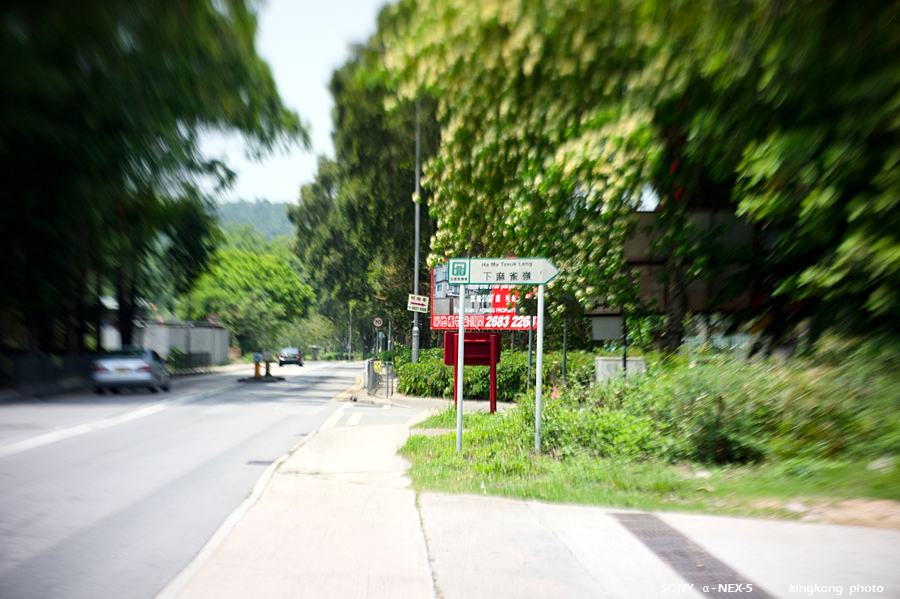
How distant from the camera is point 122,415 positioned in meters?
14.8

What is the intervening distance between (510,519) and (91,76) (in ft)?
18.7

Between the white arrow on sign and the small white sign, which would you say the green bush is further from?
the small white sign

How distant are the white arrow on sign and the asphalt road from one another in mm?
4043

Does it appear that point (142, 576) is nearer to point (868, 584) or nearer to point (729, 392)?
point (868, 584)

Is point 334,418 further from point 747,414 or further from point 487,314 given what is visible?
point 747,414

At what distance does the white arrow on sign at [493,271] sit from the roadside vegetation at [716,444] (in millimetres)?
2212

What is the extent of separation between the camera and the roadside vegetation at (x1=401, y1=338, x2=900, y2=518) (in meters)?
6.43

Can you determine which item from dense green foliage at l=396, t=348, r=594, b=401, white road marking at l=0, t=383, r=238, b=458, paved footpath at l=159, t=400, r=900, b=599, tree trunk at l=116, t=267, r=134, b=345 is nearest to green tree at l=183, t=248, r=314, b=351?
dense green foliage at l=396, t=348, r=594, b=401

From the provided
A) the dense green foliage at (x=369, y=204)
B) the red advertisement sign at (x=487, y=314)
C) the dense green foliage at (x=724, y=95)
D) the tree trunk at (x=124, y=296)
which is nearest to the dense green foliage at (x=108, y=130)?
the tree trunk at (x=124, y=296)

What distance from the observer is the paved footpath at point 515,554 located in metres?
4.23

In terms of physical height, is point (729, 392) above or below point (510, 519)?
above

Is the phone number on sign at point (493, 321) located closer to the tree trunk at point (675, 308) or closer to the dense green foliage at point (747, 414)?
the tree trunk at point (675, 308)

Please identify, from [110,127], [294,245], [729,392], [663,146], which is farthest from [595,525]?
[294,245]

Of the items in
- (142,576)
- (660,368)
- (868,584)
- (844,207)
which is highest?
(844,207)
